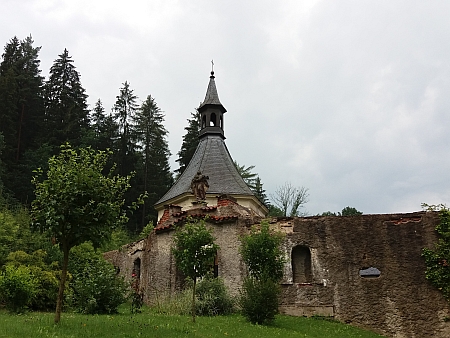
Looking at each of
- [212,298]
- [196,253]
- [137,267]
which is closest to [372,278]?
[212,298]

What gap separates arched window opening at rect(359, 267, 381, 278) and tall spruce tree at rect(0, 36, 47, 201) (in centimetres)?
2527

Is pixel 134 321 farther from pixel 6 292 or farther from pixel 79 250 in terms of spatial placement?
pixel 79 250

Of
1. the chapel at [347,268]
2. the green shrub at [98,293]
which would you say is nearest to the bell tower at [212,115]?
the chapel at [347,268]

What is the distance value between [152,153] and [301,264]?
89.4 feet

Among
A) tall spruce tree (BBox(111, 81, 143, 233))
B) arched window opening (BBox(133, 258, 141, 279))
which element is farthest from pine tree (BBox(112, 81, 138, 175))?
arched window opening (BBox(133, 258, 141, 279))

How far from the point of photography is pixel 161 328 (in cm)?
1016

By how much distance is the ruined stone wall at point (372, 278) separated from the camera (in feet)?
48.8

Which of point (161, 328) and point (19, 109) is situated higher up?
point (19, 109)

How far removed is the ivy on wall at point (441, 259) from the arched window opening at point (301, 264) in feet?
13.2

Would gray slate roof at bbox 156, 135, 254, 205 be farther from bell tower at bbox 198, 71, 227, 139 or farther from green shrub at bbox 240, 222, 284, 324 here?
green shrub at bbox 240, 222, 284, 324

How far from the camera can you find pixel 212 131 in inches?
1259

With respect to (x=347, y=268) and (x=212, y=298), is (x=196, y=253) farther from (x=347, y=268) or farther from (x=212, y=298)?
(x=347, y=268)

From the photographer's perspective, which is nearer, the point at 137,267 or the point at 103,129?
the point at 137,267

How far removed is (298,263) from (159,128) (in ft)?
96.6
